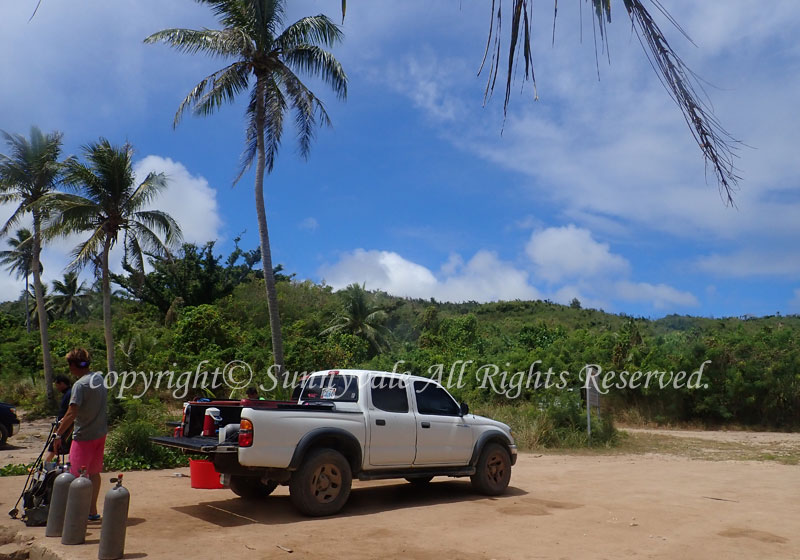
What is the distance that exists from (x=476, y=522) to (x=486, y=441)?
2.25 meters

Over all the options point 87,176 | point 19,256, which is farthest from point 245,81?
point 19,256

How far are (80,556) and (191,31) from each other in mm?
16315

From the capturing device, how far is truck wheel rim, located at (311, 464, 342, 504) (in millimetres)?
8219

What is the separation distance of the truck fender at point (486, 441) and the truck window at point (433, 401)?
55 centimetres

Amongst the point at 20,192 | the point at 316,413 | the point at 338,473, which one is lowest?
the point at 338,473

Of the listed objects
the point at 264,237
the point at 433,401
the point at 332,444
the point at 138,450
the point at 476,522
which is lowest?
the point at 476,522

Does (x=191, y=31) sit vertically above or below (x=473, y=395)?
above

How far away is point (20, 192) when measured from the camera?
83.1ft

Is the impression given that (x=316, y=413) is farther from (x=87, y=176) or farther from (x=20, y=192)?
(x=20, y=192)

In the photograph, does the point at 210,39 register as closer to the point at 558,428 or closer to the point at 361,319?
the point at 558,428

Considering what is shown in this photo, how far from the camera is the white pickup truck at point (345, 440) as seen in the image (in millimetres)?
7973

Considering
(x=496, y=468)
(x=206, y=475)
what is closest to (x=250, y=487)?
(x=206, y=475)

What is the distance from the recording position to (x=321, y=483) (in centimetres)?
828

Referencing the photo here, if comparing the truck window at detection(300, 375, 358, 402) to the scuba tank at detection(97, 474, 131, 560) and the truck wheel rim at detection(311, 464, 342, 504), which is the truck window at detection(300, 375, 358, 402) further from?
the scuba tank at detection(97, 474, 131, 560)
